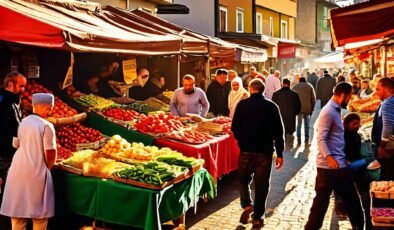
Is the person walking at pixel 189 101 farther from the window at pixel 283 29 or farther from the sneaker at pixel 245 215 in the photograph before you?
the window at pixel 283 29

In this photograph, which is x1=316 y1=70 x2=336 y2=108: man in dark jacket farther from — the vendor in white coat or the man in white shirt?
the vendor in white coat

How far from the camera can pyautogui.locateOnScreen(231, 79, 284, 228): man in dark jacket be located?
762 cm

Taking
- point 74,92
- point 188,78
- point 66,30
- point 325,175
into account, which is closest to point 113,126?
point 74,92

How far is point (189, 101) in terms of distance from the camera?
10969 millimetres

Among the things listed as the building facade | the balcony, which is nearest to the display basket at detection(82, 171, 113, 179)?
the building facade

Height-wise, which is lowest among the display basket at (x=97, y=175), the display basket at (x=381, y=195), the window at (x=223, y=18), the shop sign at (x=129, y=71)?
the display basket at (x=381, y=195)

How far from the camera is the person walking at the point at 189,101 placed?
10828 mm

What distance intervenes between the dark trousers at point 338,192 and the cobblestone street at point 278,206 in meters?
0.88

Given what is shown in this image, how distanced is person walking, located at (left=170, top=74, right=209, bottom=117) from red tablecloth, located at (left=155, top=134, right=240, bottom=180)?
3.62 ft

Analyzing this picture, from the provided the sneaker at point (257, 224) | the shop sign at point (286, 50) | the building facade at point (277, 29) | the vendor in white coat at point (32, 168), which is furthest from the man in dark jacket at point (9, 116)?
the shop sign at point (286, 50)

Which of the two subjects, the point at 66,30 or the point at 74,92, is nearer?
the point at 66,30

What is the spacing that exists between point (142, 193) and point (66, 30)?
220 centimetres

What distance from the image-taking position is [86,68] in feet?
38.9

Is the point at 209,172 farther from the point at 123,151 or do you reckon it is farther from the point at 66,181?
the point at 66,181
